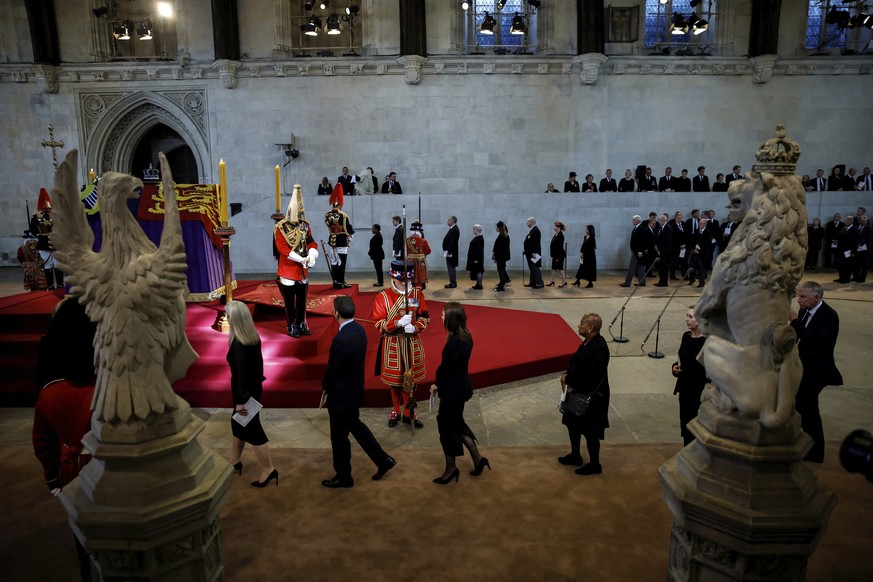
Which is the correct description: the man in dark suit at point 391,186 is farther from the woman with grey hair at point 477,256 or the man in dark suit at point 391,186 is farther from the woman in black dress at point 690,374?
the woman in black dress at point 690,374

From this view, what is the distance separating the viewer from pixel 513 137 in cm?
1678

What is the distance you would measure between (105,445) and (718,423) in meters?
2.97

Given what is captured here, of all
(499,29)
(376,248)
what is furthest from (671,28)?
(376,248)

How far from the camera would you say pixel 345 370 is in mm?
4562

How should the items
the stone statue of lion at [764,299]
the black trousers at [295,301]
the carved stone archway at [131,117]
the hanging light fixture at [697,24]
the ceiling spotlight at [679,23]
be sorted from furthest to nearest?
the carved stone archway at [131,117] → the ceiling spotlight at [679,23] → the hanging light fixture at [697,24] → the black trousers at [295,301] → the stone statue of lion at [764,299]

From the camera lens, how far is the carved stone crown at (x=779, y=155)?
8.82ft

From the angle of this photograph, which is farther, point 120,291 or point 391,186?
point 391,186

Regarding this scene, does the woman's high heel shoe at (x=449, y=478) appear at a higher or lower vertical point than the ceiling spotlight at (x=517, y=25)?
lower

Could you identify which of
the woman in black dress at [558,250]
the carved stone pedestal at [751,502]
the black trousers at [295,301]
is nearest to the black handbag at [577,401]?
the carved stone pedestal at [751,502]

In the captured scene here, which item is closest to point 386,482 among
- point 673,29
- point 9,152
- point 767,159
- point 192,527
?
point 192,527

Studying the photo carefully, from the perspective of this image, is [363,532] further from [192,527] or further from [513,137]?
[513,137]

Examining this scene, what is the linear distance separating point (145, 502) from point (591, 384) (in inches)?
130

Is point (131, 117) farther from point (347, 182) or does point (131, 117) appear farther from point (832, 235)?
point (832, 235)

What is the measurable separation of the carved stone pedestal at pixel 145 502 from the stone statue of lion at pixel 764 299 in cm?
265
